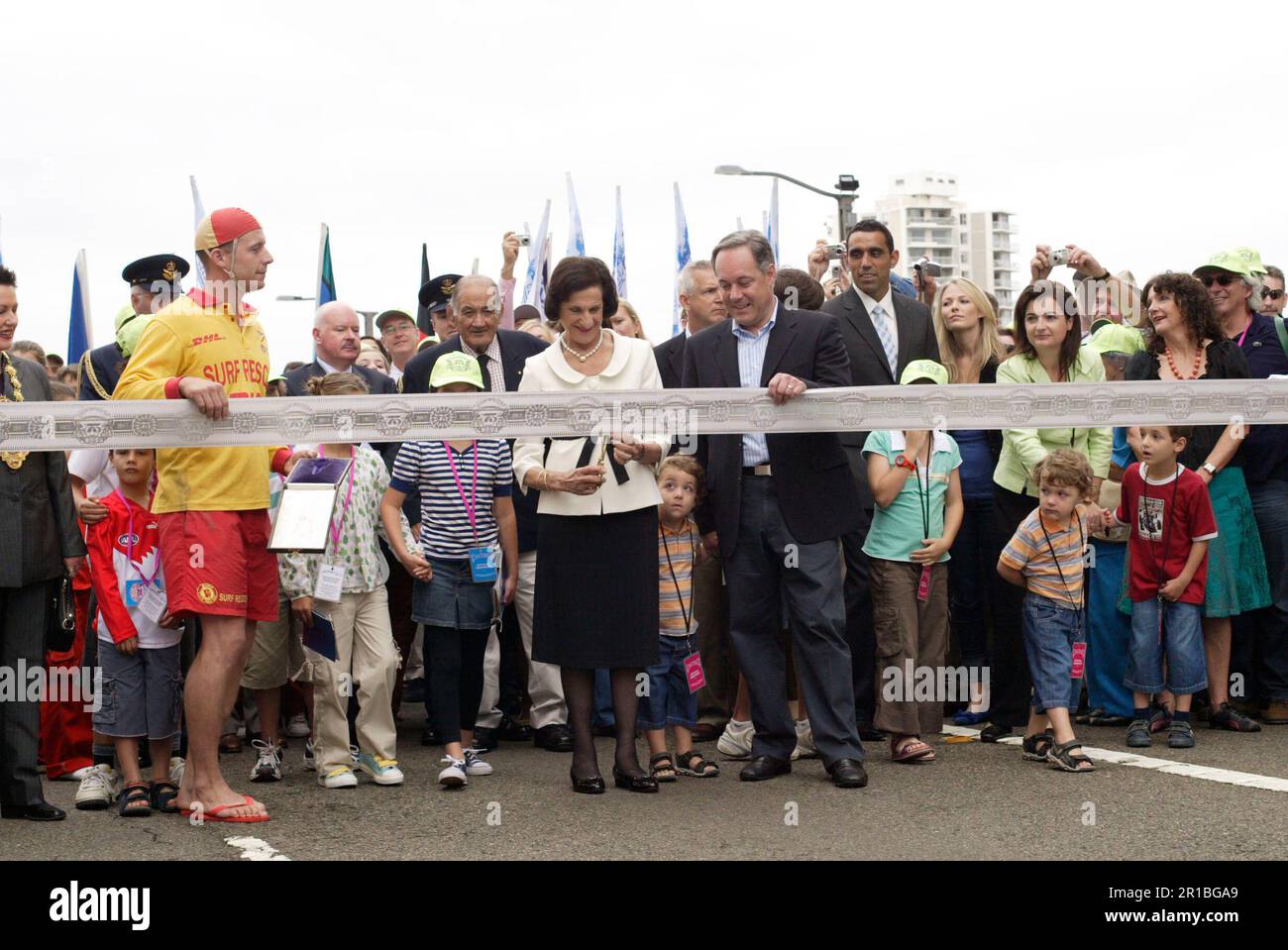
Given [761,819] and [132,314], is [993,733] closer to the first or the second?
[761,819]

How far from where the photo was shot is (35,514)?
6.46 meters

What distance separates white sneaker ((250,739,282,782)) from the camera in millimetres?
7375

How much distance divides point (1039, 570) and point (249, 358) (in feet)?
12.1

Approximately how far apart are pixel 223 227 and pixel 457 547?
73.4 inches

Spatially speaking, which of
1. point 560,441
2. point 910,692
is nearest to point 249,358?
point 560,441

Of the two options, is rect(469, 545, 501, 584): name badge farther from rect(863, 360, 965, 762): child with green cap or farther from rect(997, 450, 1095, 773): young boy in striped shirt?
rect(997, 450, 1095, 773): young boy in striped shirt

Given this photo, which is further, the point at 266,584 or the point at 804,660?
the point at 804,660

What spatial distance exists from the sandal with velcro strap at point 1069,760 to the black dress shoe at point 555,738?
2.46 m

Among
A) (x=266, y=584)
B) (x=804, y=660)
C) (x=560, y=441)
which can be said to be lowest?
(x=804, y=660)

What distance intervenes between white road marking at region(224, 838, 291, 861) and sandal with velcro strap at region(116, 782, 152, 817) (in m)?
0.79

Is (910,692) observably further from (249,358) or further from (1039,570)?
(249,358)

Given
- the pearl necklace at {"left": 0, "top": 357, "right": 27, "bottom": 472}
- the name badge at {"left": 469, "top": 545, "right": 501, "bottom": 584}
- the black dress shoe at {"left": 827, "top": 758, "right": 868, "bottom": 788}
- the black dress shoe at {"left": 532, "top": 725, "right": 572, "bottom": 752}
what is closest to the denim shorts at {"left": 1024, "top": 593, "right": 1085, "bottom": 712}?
the black dress shoe at {"left": 827, "top": 758, "right": 868, "bottom": 788}

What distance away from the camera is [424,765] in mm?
7754

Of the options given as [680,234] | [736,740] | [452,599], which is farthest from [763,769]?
[680,234]
